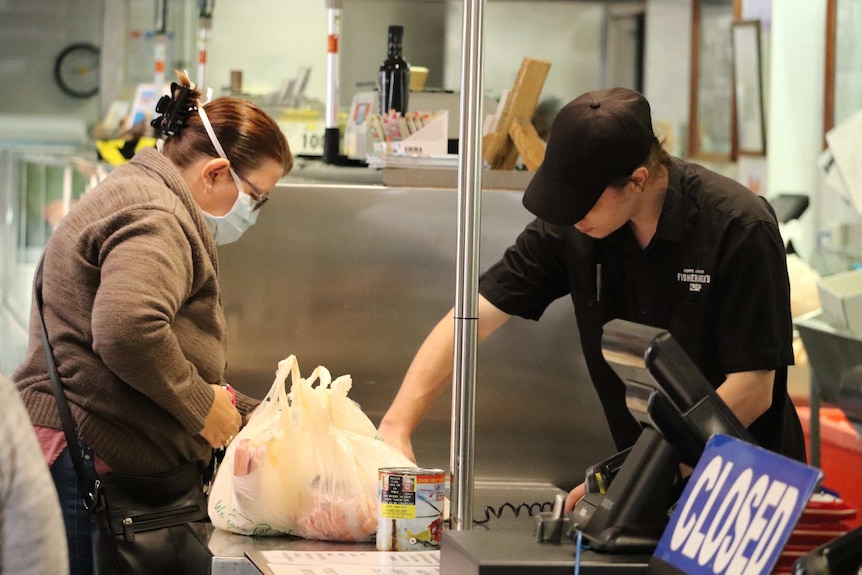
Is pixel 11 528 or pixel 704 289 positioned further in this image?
pixel 704 289

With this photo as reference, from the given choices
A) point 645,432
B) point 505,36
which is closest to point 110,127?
point 505,36

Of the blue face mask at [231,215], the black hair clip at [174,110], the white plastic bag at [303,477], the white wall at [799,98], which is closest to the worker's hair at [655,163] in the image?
the white plastic bag at [303,477]

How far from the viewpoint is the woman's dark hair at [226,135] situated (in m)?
2.12

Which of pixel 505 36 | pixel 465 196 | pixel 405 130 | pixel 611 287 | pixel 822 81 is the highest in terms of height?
pixel 505 36

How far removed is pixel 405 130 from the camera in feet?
8.87

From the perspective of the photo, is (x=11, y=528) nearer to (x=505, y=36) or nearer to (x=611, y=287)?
(x=611, y=287)

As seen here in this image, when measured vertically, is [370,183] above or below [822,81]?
below

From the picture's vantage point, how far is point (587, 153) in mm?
1833

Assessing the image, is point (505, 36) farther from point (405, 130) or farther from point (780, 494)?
point (780, 494)

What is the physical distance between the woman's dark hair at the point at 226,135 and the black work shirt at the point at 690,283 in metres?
0.53

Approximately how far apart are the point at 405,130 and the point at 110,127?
4192mm

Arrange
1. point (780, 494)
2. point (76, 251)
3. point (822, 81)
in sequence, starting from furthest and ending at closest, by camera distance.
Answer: point (822, 81), point (76, 251), point (780, 494)

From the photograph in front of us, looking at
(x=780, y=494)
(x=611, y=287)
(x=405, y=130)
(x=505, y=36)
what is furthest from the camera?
(x=505, y=36)

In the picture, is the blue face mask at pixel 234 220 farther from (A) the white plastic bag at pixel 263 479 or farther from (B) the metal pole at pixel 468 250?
(B) the metal pole at pixel 468 250
